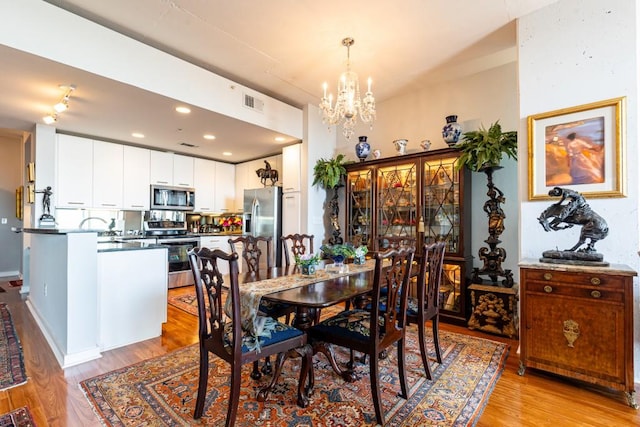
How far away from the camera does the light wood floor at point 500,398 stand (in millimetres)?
1785

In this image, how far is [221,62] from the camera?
3.49 metres

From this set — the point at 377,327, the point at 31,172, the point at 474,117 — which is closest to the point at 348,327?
the point at 377,327

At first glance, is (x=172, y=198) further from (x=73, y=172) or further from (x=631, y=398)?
(x=631, y=398)

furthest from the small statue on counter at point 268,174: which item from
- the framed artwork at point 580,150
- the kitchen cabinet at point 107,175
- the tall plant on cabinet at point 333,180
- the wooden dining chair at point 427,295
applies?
the framed artwork at point 580,150

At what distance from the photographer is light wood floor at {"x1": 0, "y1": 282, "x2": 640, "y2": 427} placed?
179 centimetres

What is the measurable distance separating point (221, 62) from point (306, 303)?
3118 millimetres

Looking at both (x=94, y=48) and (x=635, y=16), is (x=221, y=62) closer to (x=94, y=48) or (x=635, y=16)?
(x=94, y=48)

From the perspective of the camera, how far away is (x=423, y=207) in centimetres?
382

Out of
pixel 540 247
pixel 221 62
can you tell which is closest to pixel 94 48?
pixel 221 62

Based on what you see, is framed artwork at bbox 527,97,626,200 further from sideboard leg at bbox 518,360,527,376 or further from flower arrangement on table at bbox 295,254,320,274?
flower arrangement on table at bbox 295,254,320,274

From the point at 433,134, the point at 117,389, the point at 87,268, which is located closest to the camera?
the point at 117,389

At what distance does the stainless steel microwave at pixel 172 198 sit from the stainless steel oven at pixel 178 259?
2.17 feet

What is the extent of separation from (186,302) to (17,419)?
2428 millimetres

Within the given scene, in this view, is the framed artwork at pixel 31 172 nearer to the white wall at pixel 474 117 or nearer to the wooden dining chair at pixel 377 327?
the wooden dining chair at pixel 377 327
